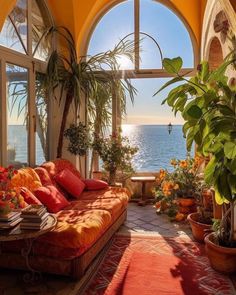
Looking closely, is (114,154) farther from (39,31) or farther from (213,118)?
(213,118)

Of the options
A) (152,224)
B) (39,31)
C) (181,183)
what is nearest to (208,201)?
(181,183)

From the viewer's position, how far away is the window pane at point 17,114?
4.18 metres

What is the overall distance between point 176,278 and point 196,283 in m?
0.18

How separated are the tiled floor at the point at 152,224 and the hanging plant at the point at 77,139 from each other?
50.8 inches

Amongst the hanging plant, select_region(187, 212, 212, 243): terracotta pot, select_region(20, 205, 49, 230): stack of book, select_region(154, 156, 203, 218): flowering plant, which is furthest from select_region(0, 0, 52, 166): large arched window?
select_region(187, 212, 212, 243): terracotta pot

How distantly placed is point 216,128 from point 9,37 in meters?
3.05

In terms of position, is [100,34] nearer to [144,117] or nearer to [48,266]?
[144,117]

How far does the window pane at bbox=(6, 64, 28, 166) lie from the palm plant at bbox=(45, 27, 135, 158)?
1.82 feet

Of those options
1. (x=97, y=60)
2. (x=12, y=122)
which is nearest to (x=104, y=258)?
(x=12, y=122)

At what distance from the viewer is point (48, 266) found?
2732 mm

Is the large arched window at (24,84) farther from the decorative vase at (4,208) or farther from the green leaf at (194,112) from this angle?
the green leaf at (194,112)

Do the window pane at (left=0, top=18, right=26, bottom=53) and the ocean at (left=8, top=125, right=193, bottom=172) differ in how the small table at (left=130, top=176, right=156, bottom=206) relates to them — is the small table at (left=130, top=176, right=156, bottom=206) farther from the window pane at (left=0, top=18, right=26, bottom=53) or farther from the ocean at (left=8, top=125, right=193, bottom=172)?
the window pane at (left=0, top=18, right=26, bottom=53)

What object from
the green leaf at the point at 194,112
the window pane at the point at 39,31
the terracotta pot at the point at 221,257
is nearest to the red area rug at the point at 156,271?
the terracotta pot at the point at 221,257

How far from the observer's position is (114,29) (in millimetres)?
5980
